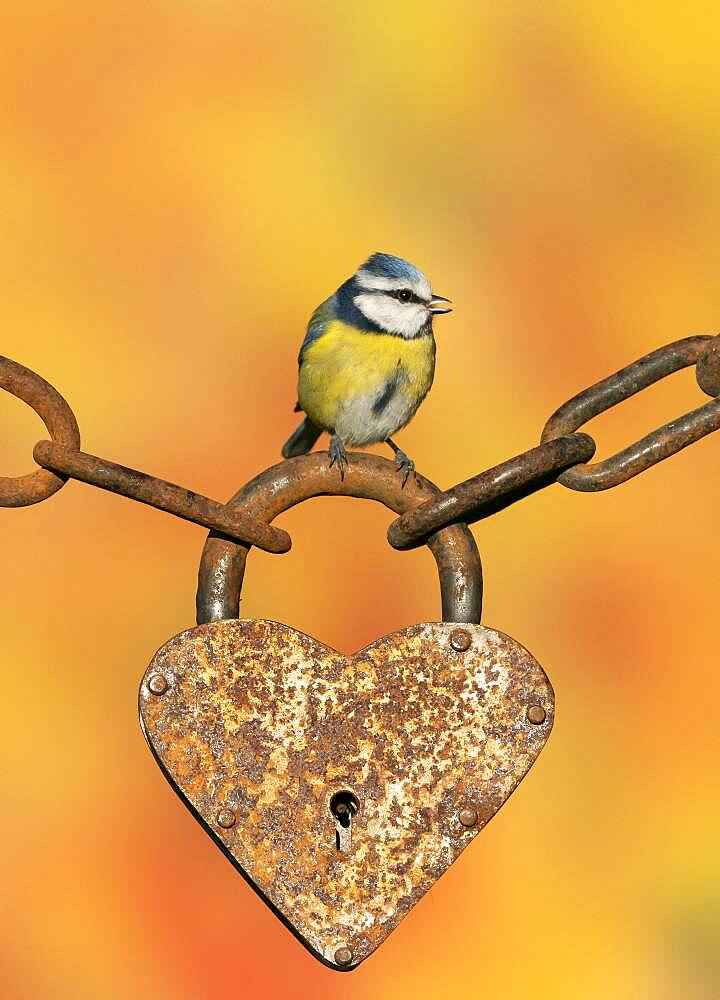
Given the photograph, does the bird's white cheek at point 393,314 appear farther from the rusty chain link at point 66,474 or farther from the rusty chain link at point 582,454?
the rusty chain link at point 66,474

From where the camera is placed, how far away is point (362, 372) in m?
2.12

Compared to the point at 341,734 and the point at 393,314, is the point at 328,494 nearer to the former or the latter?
the point at 341,734

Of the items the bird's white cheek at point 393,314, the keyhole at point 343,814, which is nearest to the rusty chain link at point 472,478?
the keyhole at point 343,814

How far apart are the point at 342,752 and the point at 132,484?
0.79ft

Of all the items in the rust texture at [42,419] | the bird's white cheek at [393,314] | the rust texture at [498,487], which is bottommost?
the rust texture at [498,487]

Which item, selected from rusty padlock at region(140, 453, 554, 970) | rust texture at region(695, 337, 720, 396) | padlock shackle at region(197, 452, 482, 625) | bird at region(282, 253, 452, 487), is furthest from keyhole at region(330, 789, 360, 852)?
bird at region(282, 253, 452, 487)

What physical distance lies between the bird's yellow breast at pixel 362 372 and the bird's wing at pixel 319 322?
0.19 ft

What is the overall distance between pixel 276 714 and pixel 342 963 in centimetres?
18

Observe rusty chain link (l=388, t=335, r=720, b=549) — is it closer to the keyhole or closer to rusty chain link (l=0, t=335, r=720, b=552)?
rusty chain link (l=0, t=335, r=720, b=552)

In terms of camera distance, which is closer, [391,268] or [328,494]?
[328,494]

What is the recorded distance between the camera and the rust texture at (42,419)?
2.53 ft

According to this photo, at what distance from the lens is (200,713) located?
2.64 ft

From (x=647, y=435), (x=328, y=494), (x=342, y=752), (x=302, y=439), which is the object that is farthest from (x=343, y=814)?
(x=302, y=439)

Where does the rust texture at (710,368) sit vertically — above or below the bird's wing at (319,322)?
below
